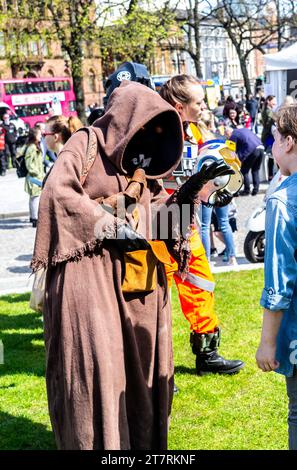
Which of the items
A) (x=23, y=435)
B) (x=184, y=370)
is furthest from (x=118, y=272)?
(x=184, y=370)

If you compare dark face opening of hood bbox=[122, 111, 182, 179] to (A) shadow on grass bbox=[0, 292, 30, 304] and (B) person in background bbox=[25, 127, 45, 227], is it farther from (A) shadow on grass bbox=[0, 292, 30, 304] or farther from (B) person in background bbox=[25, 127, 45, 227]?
(B) person in background bbox=[25, 127, 45, 227]

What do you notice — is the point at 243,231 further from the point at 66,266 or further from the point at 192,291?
the point at 66,266

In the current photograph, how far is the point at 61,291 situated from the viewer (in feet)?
10.3

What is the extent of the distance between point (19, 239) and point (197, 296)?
7.57m

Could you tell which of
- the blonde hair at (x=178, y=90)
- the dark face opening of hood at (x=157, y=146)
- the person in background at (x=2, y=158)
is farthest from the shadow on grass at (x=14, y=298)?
the person in background at (x=2, y=158)

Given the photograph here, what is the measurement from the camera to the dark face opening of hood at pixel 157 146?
3.41 meters

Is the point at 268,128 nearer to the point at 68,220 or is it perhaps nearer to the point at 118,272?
the point at 118,272

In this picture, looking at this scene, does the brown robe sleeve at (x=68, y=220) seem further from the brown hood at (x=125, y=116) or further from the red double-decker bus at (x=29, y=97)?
the red double-decker bus at (x=29, y=97)

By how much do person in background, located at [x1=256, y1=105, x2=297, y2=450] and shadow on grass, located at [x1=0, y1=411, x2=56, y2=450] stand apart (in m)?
1.64

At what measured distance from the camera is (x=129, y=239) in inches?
123

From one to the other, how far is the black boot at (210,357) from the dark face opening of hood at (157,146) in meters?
1.63

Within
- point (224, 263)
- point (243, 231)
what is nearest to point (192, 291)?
point (224, 263)

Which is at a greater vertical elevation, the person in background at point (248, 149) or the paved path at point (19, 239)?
the person in background at point (248, 149)

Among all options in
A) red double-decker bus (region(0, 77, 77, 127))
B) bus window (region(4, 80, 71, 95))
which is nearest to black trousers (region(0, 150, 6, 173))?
red double-decker bus (region(0, 77, 77, 127))
